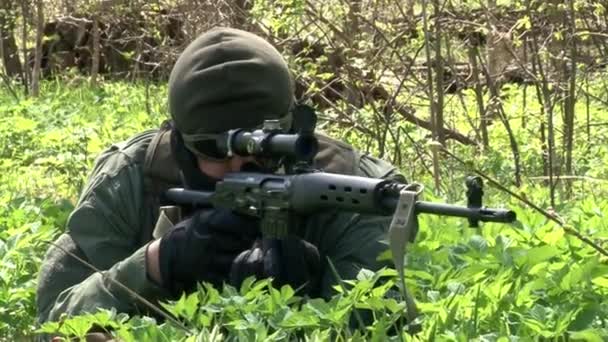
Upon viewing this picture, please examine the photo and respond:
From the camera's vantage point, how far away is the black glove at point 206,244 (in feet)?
10.9

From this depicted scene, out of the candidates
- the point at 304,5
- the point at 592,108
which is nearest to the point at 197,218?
the point at 304,5

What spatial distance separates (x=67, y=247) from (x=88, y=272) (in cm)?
9

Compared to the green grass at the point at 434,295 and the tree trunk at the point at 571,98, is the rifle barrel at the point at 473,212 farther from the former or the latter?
the tree trunk at the point at 571,98

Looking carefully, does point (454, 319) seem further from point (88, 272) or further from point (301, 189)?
point (88, 272)

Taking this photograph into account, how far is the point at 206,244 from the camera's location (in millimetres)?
3320

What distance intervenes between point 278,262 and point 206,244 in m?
0.18

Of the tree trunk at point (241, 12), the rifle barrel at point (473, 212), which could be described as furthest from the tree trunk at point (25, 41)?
the rifle barrel at point (473, 212)

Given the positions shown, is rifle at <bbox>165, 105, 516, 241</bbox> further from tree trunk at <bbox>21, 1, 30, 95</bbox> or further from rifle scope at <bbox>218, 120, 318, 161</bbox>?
tree trunk at <bbox>21, 1, 30, 95</bbox>

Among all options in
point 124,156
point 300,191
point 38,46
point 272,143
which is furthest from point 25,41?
point 300,191

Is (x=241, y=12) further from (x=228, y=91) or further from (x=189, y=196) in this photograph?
(x=189, y=196)

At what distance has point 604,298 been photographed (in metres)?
3.20

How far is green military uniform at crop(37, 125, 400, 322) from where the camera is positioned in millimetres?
3705

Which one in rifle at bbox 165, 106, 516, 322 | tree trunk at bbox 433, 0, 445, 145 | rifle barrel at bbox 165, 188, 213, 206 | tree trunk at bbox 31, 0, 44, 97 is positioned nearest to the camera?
rifle at bbox 165, 106, 516, 322

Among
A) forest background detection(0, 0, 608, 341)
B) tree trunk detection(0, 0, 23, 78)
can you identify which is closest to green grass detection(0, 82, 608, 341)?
forest background detection(0, 0, 608, 341)
